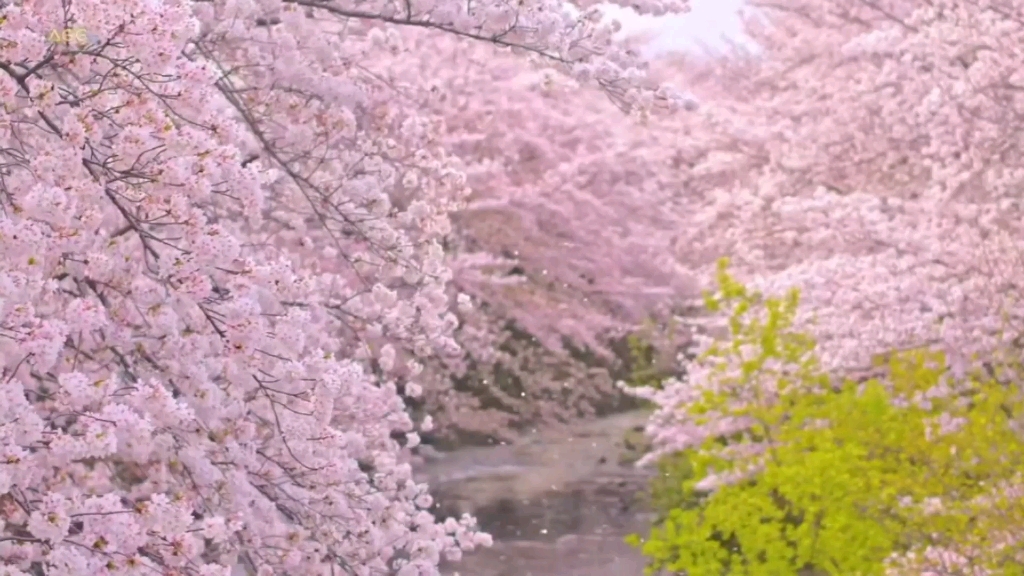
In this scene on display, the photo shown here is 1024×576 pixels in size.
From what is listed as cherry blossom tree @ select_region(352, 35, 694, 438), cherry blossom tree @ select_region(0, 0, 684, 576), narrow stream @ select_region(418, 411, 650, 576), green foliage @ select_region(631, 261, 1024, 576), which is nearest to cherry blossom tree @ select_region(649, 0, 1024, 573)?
green foliage @ select_region(631, 261, 1024, 576)

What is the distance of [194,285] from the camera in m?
2.98

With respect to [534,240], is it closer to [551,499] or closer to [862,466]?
[551,499]

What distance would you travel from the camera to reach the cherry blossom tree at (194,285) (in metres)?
2.73

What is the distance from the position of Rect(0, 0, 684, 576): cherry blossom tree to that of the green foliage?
2.27 metres

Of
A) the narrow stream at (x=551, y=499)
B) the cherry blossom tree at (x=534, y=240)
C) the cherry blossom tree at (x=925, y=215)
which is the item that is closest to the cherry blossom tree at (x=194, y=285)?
the cherry blossom tree at (x=925, y=215)

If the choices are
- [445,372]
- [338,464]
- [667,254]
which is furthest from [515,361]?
[338,464]

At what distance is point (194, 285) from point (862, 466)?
A: 4354 mm

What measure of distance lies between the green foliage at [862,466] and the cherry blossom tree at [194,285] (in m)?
2.27

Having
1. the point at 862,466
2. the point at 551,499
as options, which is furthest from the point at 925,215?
the point at 551,499

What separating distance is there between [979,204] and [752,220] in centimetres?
396

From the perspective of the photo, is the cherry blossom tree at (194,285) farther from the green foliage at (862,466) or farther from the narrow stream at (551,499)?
the narrow stream at (551,499)

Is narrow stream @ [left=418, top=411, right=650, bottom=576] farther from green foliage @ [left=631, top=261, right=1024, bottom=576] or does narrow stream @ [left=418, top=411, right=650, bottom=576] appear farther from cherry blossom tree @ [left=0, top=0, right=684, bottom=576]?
cherry blossom tree @ [left=0, top=0, right=684, bottom=576]

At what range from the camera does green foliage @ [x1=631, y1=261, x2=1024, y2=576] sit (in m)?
5.98

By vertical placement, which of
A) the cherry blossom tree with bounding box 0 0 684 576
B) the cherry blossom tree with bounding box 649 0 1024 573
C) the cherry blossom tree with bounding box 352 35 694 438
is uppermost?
the cherry blossom tree with bounding box 352 35 694 438
